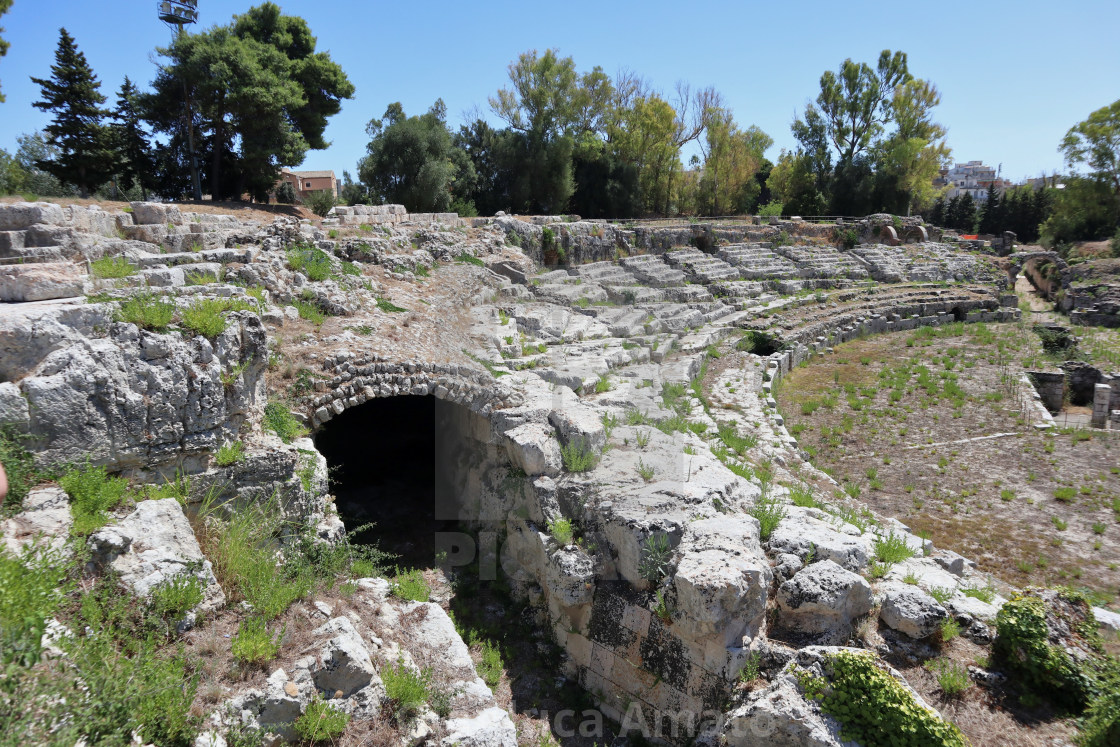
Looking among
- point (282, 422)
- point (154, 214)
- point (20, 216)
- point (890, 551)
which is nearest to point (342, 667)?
point (282, 422)

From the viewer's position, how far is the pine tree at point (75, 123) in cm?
1803

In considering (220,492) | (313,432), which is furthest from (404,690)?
(313,432)

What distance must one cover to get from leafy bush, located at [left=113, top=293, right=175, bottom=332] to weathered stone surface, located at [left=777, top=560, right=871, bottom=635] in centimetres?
647

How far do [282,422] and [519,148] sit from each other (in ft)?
73.1

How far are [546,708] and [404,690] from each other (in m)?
2.12

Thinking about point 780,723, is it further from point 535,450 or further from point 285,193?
point 285,193

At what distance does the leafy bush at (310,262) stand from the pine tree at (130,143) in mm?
13823

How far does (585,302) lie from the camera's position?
1552 cm

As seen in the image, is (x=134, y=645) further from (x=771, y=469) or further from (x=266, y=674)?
(x=771, y=469)

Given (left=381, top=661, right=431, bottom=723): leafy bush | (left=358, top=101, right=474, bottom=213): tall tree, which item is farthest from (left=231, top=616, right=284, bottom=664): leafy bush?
(left=358, top=101, right=474, bottom=213): tall tree

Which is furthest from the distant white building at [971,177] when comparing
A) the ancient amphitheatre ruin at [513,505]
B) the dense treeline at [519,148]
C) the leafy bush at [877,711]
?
the leafy bush at [877,711]

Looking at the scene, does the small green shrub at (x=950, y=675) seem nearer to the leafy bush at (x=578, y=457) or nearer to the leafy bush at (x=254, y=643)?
the leafy bush at (x=578, y=457)

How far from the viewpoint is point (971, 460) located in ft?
34.1

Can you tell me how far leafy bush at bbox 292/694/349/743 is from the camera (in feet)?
13.2
